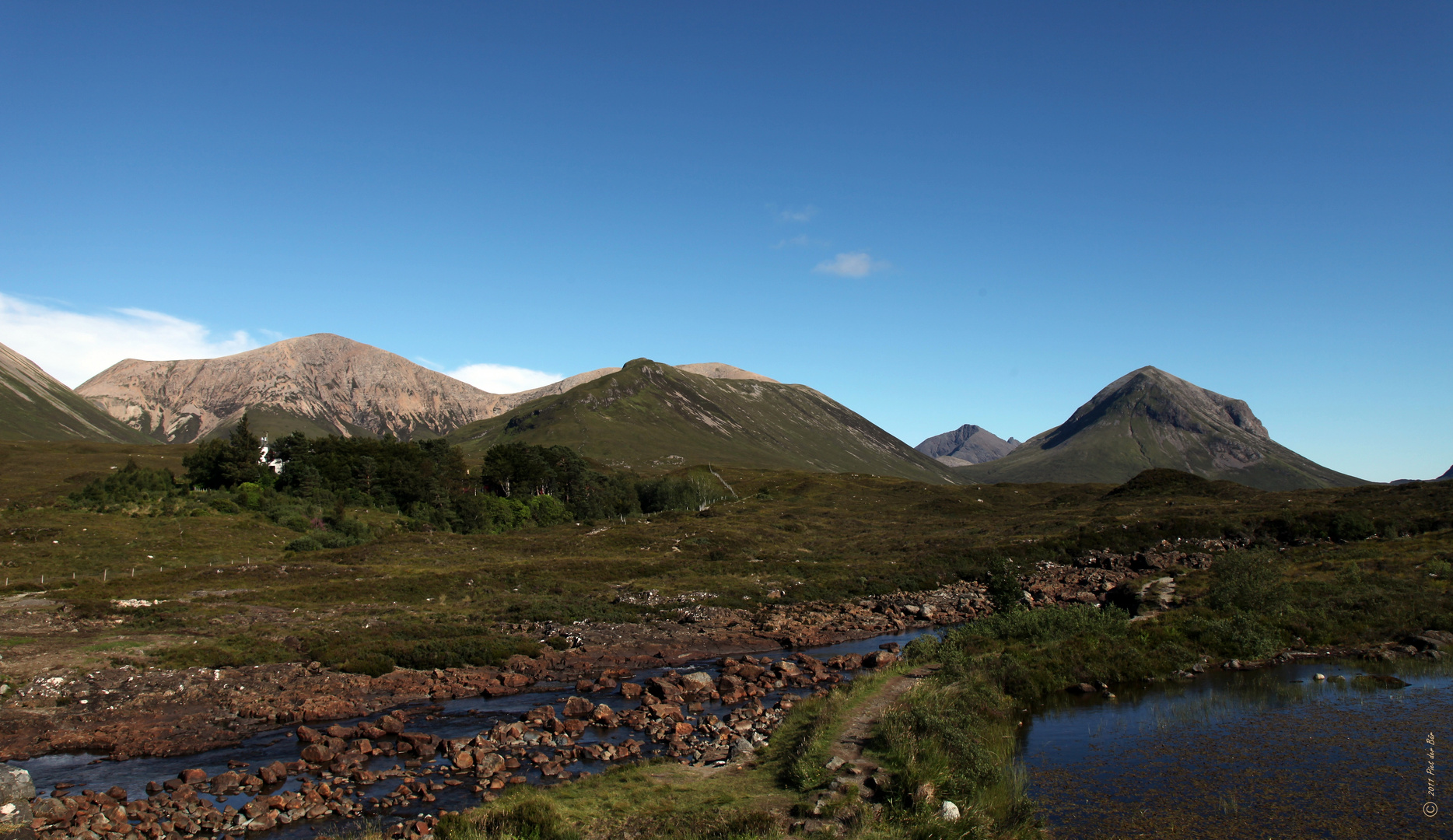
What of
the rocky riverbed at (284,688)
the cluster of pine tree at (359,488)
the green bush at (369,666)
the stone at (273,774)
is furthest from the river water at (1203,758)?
the cluster of pine tree at (359,488)

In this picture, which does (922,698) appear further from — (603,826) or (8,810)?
(8,810)

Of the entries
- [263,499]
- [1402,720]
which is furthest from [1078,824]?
[263,499]

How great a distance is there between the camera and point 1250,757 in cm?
2698

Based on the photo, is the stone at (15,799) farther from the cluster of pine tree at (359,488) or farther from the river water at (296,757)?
the cluster of pine tree at (359,488)

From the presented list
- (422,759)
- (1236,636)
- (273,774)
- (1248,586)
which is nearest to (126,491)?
(273,774)

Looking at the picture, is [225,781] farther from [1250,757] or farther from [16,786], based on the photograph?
[1250,757]

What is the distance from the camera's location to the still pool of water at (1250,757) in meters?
22.0

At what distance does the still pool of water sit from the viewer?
22.0 metres

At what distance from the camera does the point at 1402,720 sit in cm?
2984

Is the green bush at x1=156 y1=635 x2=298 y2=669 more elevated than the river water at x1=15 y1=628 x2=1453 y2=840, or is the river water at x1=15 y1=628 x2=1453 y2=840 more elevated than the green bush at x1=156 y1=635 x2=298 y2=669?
the river water at x1=15 y1=628 x2=1453 y2=840

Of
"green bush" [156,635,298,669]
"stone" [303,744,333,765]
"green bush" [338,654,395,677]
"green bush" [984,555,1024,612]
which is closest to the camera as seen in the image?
"stone" [303,744,333,765]

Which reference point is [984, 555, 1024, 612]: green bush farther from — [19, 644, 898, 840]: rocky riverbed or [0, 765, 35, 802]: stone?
[0, 765, 35, 802]: stone

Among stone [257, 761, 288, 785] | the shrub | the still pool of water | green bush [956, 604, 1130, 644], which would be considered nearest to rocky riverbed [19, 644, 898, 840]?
stone [257, 761, 288, 785]

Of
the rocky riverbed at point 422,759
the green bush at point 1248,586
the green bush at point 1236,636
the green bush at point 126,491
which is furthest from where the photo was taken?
the green bush at point 126,491
